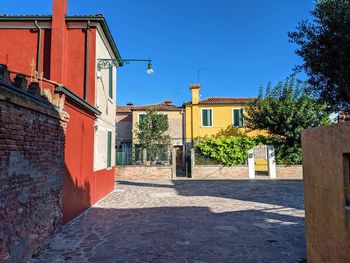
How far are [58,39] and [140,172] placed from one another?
42.5ft

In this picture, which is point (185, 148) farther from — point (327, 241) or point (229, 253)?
point (327, 241)

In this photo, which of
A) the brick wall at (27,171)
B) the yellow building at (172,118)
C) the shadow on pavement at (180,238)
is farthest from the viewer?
the yellow building at (172,118)

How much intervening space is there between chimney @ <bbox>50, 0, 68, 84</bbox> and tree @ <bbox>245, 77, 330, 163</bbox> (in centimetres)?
1582

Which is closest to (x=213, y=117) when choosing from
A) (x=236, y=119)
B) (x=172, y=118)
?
(x=236, y=119)

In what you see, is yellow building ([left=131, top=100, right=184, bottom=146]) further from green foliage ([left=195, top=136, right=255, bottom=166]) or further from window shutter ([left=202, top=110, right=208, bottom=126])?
green foliage ([left=195, top=136, right=255, bottom=166])

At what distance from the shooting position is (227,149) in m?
22.6

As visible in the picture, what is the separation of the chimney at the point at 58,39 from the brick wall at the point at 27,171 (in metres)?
4.08

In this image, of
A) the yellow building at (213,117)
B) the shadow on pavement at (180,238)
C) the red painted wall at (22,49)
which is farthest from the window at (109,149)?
the yellow building at (213,117)

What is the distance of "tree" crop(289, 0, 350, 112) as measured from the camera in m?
5.39

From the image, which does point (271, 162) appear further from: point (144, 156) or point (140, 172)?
point (140, 172)

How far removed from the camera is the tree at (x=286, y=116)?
2086cm

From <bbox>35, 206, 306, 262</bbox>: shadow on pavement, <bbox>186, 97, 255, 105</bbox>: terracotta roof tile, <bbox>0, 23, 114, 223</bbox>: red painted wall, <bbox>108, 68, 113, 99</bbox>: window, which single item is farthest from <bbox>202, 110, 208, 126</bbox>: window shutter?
<bbox>35, 206, 306, 262</bbox>: shadow on pavement

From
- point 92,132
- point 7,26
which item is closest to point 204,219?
point 92,132

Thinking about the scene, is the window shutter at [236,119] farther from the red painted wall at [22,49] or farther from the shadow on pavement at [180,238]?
the red painted wall at [22,49]
